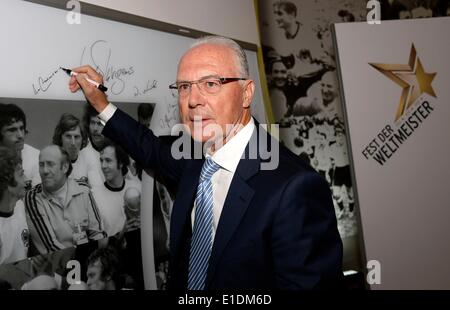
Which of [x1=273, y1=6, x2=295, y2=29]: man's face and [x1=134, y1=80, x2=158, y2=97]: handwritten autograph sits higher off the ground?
[x1=273, y1=6, x2=295, y2=29]: man's face

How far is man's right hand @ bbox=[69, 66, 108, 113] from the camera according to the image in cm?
104

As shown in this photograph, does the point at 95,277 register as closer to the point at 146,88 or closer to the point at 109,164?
the point at 109,164

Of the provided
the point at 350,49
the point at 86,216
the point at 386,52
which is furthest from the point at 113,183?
the point at 386,52

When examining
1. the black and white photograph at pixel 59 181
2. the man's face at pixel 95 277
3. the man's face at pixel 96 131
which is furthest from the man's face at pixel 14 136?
the man's face at pixel 95 277

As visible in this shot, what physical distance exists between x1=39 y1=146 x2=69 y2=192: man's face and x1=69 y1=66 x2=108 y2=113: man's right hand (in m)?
0.19

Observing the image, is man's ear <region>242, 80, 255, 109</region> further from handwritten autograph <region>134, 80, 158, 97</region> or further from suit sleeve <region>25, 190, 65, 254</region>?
suit sleeve <region>25, 190, 65, 254</region>

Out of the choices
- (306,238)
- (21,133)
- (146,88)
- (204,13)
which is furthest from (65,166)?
(204,13)

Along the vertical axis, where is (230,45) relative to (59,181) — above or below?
above

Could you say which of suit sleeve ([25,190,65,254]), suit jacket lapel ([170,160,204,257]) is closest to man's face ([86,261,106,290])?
suit sleeve ([25,190,65,254])

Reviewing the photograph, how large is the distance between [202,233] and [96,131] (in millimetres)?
447

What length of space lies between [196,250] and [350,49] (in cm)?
135

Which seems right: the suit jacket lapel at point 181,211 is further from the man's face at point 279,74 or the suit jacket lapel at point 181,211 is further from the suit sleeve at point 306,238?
the man's face at point 279,74

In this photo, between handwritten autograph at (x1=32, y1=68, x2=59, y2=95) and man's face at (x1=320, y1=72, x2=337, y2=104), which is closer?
handwritten autograph at (x1=32, y1=68, x2=59, y2=95)

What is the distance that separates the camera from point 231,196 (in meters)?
1.09
